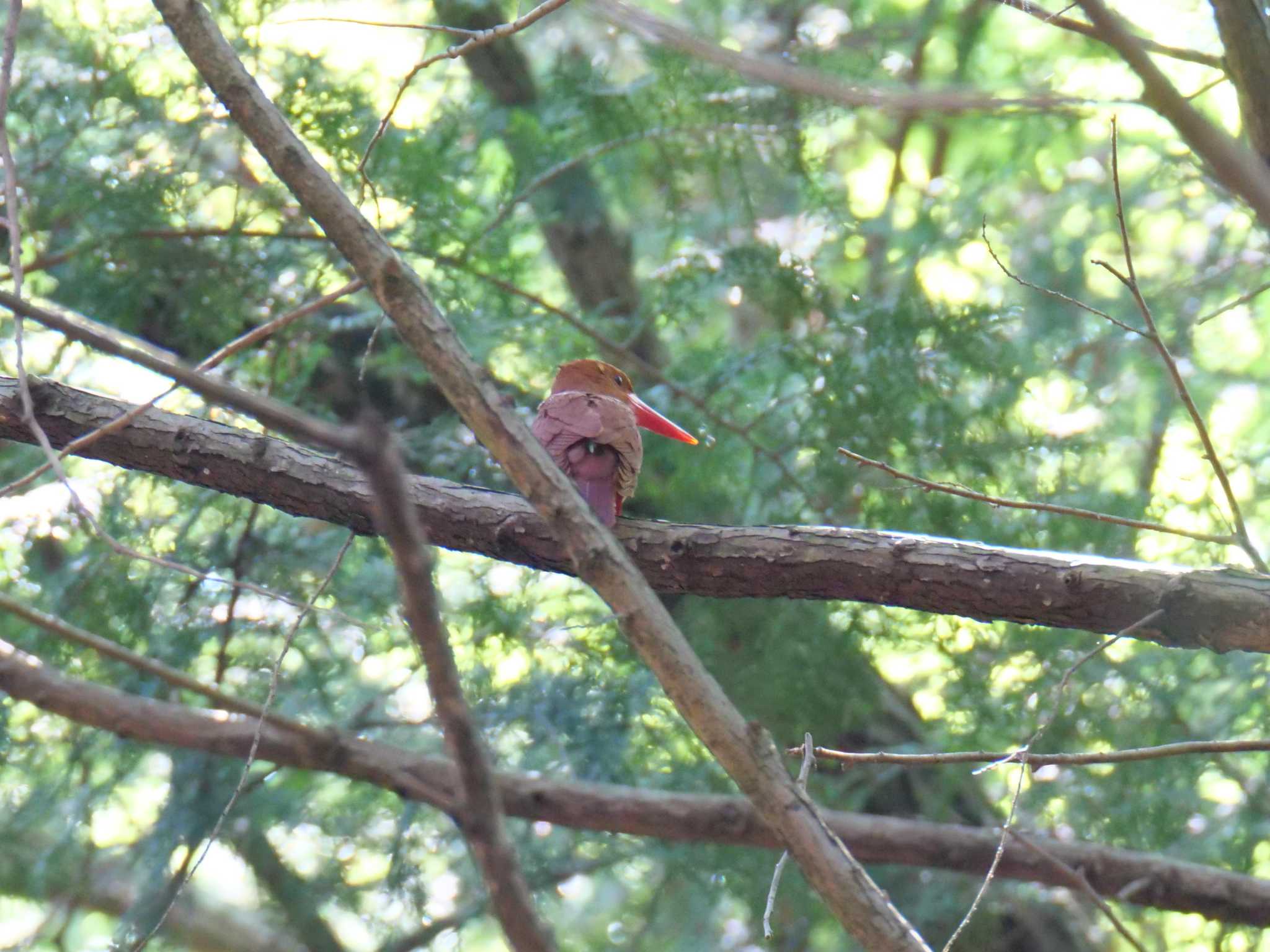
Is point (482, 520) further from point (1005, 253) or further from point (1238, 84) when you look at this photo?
point (1005, 253)

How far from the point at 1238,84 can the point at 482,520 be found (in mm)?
1832

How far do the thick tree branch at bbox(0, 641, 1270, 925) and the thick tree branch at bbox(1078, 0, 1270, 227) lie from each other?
3.19 metres

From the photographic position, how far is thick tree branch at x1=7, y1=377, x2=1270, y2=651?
2.46 metres

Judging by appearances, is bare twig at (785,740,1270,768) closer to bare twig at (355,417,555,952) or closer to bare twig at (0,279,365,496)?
bare twig at (355,417,555,952)

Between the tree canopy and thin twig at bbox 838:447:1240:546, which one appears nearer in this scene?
thin twig at bbox 838:447:1240:546

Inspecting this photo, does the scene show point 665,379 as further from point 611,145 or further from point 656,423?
point 611,145

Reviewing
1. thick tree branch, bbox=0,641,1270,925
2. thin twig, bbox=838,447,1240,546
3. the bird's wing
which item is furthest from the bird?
thick tree branch, bbox=0,641,1270,925

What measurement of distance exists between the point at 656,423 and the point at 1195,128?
10.8 ft

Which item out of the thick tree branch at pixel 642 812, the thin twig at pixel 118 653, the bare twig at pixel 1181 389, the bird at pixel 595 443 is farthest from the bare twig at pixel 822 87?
the thick tree branch at pixel 642 812

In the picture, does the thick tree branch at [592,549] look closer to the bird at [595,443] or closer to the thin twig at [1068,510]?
the thin twig at [1068,510]

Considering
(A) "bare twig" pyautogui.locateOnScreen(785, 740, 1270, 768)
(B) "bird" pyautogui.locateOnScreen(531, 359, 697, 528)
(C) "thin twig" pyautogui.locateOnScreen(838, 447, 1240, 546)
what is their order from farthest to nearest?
(B) "bird" pyautogui.locateOnScreen(531, 359, 697, 528) < (C) "thin twig" pyautogui.locateOnScreen(838, 447, 1240, 546) < (A) "bare twig" pyautogui.locateOnScreen(785, 740, 1270, 768)

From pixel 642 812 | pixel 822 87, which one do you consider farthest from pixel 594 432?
pixel 822 87

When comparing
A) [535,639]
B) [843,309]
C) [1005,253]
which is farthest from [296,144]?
[1005,253]

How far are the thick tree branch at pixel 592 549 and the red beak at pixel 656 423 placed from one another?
7.47ft
